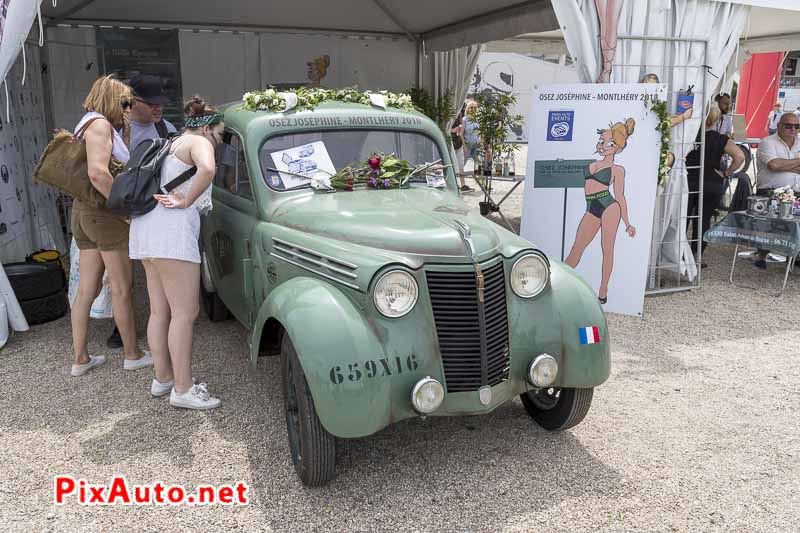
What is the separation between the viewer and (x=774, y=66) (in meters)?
17.8

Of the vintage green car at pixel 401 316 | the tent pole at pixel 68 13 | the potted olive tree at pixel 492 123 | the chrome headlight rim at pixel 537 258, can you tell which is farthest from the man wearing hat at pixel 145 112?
the potted olive tree at pixel 492 123

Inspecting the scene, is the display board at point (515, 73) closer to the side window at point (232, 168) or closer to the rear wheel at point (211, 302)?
the rear wheel at point (211, 302)

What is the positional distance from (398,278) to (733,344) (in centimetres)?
351

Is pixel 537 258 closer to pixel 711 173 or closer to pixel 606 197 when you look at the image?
pixel 606 197

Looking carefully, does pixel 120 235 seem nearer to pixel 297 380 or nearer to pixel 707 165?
pixel 297 380

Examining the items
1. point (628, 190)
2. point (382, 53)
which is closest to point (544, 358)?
point (628, 190)

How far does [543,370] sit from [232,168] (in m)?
2.48

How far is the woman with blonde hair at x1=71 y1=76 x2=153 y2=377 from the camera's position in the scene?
144 inches

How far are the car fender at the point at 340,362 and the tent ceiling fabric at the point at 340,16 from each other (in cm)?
636

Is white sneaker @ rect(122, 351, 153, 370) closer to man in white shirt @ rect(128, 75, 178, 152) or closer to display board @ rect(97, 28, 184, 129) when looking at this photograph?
man in white shirt @ rect(128, 75, 178, 152)

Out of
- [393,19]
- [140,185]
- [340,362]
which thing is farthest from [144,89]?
[393,19]

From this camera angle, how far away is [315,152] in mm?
3857

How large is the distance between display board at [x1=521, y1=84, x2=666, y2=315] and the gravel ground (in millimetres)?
1074

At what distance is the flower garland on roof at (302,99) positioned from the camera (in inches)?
158
